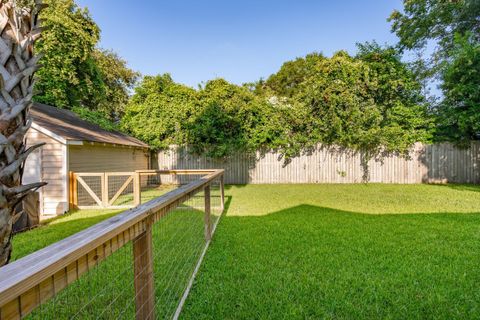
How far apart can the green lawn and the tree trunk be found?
833 mm

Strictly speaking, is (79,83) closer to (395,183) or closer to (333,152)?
(333,152)

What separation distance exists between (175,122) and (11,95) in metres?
11.6

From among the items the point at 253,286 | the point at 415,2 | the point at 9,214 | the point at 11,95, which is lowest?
the point at 253,286

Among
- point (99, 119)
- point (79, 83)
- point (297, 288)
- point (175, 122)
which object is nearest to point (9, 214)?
point (297, 288)

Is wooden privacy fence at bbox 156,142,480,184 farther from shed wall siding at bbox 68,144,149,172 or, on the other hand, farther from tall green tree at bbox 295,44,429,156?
shed wall siding at bbox 68,144,149,172

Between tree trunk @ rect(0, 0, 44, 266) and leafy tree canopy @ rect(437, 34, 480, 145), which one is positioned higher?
leafy tree canopy @ rect(437, 34, 480, 145)

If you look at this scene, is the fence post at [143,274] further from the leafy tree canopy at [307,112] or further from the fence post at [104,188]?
the leafy tree canopy at [307,112]

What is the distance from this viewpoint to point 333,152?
41.0 ft

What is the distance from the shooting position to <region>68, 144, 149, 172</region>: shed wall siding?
7.69m

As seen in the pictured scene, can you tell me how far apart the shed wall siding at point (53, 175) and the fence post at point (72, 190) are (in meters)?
0.13

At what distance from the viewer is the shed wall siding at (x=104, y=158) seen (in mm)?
7688

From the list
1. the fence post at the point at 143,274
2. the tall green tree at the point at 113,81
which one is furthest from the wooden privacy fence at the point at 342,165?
the fence post at the point at 143,274

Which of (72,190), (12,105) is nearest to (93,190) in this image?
(72,190)

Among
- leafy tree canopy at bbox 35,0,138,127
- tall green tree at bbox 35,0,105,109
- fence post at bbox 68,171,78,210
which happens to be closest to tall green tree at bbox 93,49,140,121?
leafy tree canopy at bbox 35,0,138,127
